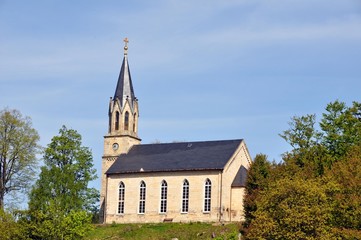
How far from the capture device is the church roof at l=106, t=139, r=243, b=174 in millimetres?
89500

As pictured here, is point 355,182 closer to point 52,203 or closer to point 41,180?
point 52,203

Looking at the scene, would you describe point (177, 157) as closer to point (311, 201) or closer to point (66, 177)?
point (66, 177)

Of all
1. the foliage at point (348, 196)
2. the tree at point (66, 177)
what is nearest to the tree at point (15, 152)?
the tree at point (66, 177)

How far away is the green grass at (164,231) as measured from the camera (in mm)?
79500

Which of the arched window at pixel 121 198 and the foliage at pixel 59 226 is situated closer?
the foliage at pixel 59 226

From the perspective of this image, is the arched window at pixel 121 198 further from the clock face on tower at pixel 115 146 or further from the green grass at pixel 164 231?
the clock face on tower at pixel 115 146

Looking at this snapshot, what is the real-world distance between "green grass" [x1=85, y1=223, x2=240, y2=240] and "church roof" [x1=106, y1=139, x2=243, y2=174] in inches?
236

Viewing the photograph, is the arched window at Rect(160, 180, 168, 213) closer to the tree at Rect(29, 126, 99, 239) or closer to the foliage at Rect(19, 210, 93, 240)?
the tree at Rect(29, 126, 99, 239)

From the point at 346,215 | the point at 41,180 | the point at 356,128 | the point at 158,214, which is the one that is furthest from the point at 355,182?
the point at 41,180

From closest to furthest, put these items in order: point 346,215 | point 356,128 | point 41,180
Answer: point 346,215, point 356,128, point 41,180

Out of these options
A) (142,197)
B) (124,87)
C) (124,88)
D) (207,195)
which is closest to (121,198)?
(142,197)

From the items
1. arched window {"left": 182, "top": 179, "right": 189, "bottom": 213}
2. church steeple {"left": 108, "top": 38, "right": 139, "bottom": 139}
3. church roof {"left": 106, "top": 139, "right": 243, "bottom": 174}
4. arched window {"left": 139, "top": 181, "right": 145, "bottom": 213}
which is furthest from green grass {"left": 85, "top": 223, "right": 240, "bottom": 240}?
church steeple {"left": 108, "top": 38, "right": 139, "bottom": 139}

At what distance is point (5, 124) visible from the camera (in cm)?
9150

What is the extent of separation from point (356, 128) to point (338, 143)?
6.32 ft
